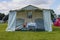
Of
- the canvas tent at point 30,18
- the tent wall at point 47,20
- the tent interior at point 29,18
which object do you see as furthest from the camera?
the tent interior at point 29,18

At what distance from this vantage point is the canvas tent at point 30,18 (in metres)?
16.7

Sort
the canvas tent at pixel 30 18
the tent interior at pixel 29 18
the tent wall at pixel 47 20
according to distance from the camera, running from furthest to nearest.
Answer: the tent interior at pixel 29 18 → the canvas tent at pixel 30 18 → the tent wall at pixel 47 20

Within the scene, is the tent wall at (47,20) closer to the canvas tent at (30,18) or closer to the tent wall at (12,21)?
the canvas tent at (30,18)

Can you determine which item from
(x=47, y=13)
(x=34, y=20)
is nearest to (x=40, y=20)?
(x=34, y=20)

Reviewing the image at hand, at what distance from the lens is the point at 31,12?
18.2 m

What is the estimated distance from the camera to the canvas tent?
16.7 metres

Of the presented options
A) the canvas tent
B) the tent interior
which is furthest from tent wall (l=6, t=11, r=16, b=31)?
the tent interior

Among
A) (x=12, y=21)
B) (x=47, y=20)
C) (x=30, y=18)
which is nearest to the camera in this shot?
(x=47, y=20)

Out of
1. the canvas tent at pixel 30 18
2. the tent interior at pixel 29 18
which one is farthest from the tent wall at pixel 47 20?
the tent interior at pixel 29 18

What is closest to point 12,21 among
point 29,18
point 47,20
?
point 29,18

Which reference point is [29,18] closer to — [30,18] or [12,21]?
[30,18]

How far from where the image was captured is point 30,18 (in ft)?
60.5

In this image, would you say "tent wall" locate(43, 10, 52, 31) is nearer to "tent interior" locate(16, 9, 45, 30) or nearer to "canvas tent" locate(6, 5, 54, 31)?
"canvas tent" locate(6, 5, 54, 31)

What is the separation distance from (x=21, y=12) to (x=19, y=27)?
138 centimetres
